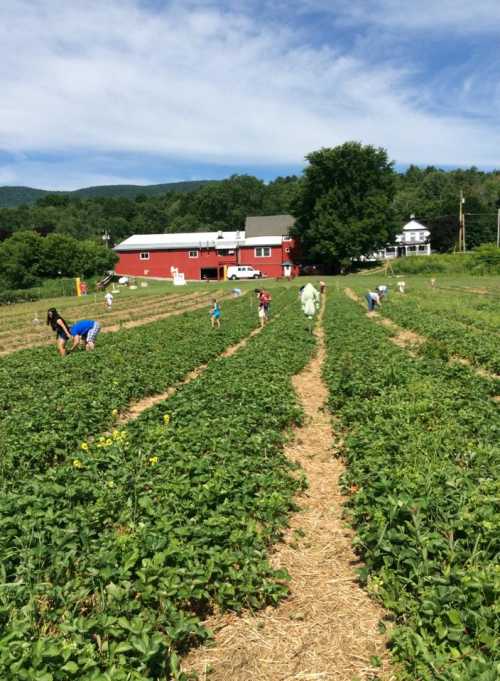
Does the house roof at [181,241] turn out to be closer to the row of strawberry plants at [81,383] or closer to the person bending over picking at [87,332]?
the row of strawberry plants at [81,383]

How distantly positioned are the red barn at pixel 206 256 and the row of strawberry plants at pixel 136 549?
60.7 metres

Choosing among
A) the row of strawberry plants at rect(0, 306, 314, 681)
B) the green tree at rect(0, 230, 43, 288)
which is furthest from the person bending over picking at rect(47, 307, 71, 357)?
the green tree at rect(0, 230, 43, 288)

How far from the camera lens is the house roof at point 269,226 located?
7125cm

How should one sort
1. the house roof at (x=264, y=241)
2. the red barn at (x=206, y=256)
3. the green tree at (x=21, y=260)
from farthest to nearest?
the red barn at (x=206, y=256) → the house roof at (x=264, y=241) → the green tree at (x=21, y=260)

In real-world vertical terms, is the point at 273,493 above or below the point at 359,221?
below

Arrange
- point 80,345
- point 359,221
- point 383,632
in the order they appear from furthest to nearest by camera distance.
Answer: point 359,221 → point 80,345 → point 383,632

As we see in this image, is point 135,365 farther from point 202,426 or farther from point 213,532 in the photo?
point 213,532

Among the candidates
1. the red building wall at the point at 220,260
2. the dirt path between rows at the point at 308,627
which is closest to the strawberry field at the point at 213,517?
the dirt path between rows at the point at 308,627

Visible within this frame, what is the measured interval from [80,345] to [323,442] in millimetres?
11124

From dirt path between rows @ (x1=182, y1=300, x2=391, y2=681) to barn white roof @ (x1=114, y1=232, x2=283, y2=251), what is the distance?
2496 inches

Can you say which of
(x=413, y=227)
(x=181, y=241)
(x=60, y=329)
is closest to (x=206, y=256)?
(x=181, y=241)

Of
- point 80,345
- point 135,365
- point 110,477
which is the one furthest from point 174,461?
point 80,345

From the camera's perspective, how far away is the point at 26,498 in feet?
15.7

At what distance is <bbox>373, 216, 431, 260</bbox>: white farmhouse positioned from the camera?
107231 mm
